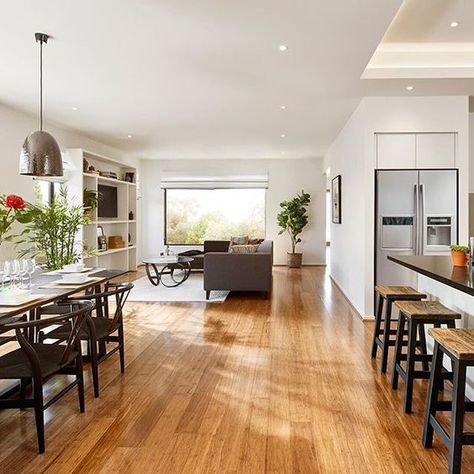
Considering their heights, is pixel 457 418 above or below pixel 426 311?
below

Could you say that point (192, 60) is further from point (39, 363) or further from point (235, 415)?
point (235, 415)

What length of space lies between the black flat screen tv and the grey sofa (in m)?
3.40

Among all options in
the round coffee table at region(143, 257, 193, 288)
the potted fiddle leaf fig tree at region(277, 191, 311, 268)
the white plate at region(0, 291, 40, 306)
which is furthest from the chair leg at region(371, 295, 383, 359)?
the potted fiddle leaf fig tree at region(277, 191, 311, 268)

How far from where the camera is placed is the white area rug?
6.83 meters

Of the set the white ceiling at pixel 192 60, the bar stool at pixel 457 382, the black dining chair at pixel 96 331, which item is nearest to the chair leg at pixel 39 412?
the black dining chair at pixel 96 331

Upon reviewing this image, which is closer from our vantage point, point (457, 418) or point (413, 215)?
point (457, 418)

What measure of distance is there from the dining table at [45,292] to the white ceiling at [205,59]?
6.35ft

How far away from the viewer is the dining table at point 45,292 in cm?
244

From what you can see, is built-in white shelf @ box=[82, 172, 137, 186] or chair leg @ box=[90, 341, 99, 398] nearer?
chair leg @ box=[90, 341, 99, 398]

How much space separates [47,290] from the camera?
2984mm

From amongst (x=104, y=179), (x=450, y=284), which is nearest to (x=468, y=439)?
(x=450, y=284)

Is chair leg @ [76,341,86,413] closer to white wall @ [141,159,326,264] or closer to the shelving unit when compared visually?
the shelving unit

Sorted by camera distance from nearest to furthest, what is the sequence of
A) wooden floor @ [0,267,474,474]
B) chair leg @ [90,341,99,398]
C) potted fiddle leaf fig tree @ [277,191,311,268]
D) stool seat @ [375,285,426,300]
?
wooden floor @ [0,267,474,474], chair leg @ [90,341,99,398], stool seat @ [375,285,426,300], potted fiddle leaf fig tree @ [277,191,311,268]

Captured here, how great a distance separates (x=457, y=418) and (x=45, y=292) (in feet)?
7.88
